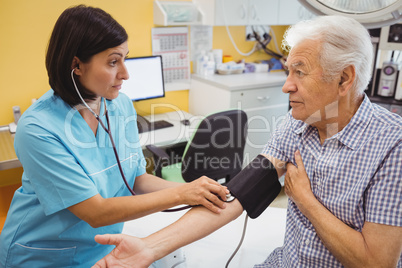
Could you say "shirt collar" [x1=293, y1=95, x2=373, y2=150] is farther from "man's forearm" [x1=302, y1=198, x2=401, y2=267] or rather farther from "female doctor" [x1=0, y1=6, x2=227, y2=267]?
"female doctor" [x1=0, y1=6, x2=227, y2=267]

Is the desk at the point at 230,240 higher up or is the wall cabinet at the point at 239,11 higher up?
the wall cabinet at the point at 239,11

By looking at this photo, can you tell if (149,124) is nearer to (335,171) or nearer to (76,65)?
(76,65)

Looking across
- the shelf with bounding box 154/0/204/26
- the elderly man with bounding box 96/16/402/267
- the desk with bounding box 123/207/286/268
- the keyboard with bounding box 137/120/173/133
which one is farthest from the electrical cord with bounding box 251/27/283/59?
the elderly man with bounding box 96/16/402/267

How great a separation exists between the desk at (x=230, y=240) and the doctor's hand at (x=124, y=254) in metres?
0.30

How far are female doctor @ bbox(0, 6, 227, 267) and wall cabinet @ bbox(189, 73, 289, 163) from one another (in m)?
1.59

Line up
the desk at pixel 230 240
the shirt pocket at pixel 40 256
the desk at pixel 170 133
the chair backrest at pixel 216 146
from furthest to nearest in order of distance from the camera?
the desk at pixel 170 133 → the chair backrest at pixel 216 146 → the desk at pixel 230 240 → the shirt pocket at pixel 40 256

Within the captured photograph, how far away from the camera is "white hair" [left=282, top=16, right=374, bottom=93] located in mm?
959

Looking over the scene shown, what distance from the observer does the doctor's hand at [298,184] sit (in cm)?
106

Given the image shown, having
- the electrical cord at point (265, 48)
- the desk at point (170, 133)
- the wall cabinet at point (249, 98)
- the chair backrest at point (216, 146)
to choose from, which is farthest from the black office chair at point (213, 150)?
the electrical cord at point (265, 48)

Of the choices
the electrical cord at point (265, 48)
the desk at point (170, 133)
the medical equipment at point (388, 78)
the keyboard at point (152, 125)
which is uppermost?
the electrical cord at point (265, 48)

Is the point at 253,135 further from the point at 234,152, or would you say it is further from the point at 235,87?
the point at 234,152

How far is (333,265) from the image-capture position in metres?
1.03

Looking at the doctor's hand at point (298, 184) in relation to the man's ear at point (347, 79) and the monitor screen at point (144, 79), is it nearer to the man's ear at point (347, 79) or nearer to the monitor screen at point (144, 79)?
the man's ear at point (347, 79)

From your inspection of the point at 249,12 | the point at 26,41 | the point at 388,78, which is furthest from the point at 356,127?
the point at 26,41
